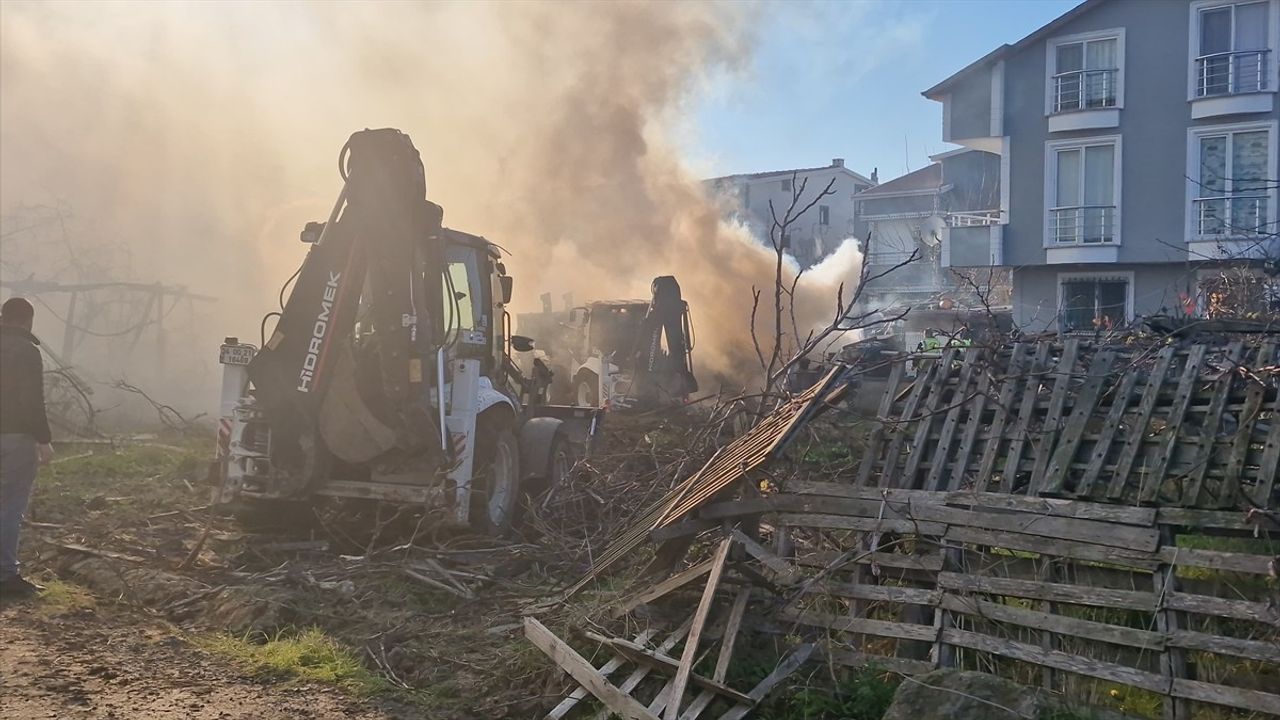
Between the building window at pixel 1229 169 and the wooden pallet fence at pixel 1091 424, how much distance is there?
1884 cm

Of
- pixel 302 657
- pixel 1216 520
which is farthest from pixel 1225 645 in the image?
pixel 302 657

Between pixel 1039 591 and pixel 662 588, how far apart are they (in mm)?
2003

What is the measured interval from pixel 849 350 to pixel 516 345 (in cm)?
492

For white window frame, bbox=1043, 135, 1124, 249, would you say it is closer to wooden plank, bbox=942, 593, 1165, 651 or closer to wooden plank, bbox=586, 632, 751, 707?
wooden plank, bbox=942, 593, 1165, 651

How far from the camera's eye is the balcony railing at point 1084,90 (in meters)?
24.6

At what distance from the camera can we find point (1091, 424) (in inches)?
238

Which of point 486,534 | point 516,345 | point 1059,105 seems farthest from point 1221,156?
point 486,534

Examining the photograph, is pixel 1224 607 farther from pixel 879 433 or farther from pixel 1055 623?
pixel 879 433

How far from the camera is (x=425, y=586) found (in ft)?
25.9

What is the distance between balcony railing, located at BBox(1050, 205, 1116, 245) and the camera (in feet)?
79.6

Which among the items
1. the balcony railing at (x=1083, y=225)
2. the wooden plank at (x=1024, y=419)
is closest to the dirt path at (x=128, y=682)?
the wooden plank at (x=1024, y=419)

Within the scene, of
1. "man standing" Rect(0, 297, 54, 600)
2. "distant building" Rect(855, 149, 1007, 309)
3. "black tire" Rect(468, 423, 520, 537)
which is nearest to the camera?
"man standing" Rect(0, 297, 54, 600)

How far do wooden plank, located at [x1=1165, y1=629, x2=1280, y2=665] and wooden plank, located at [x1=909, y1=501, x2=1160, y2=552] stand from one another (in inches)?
16.6

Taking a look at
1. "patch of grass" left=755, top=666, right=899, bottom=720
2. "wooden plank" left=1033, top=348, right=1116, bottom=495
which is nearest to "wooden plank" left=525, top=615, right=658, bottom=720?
Answer: "patch of grass" left=755, top=666, right=899, bottom=720
